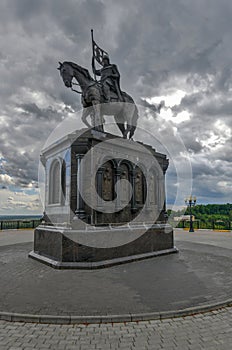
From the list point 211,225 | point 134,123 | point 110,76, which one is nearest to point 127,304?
point 134,123

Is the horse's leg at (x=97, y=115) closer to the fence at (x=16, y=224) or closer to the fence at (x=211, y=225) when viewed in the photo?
the fence at (x=16, y=224)

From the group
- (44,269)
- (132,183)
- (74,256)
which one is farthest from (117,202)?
(44,269)

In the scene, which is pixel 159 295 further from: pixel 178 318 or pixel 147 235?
pixel 147 235

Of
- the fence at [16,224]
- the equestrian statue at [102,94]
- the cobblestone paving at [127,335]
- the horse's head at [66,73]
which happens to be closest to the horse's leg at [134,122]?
the equestrian statue at [102,94]

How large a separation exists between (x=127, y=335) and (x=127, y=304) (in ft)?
3.22

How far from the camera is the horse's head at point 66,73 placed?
10.0 meters

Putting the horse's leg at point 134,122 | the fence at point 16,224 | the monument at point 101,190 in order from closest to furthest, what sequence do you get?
the monument at point 101,190
the horse's leg at point 134,122
the fence at point 16,224

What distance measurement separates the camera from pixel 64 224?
8.75 m

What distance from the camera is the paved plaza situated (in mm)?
3557

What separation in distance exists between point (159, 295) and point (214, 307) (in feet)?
3.55

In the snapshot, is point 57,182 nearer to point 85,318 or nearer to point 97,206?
point 97,206

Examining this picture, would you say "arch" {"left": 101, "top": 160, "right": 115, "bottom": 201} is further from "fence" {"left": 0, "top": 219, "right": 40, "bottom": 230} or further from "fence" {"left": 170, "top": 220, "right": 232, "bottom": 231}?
"fence" {"left": 170, "top": 220, "right": 232, "bottom": 231}

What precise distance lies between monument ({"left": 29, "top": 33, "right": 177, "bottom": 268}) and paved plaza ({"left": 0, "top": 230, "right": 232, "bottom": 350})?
887 mm

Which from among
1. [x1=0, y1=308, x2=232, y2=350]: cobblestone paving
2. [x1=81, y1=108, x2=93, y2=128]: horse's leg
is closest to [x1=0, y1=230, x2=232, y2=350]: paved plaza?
[x1=0, y1=308, x2=232, y2=350]: cobblestone paving
